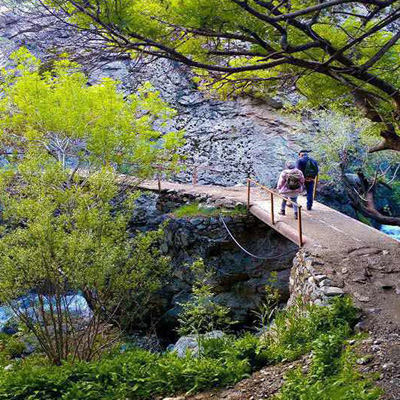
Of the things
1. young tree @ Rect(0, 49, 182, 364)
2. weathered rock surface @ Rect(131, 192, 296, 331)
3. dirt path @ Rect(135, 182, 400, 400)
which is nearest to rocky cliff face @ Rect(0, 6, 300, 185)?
young tree @ Rect(0, 49, 182, 364)

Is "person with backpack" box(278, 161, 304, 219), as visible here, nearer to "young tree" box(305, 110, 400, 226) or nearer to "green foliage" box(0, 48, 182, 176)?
"green foliage" box(0, 48, 182, 176)

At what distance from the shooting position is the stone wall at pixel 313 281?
6574mm

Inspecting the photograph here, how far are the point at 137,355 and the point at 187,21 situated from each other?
4957 mm

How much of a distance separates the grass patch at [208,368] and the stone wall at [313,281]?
0.52 metres

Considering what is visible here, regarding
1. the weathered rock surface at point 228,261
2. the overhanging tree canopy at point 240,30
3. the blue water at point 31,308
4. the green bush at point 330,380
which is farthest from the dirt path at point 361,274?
the blue water at point 31,308

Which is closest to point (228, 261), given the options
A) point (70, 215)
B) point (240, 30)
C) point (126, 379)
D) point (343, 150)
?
point (70, 215)

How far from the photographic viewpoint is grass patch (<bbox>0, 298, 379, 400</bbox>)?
4.89m

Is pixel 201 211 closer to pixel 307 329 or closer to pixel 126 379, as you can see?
pixel 307 329

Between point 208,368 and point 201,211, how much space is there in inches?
339

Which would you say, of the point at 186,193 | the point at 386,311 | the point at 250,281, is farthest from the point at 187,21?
the point at 186,193

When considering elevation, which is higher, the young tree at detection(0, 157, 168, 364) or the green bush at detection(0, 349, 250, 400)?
the young tree at detection(0, 157, 168, 364)

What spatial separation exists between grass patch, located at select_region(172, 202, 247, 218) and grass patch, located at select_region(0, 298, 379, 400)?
7087 mm

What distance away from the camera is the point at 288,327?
6.08 meters

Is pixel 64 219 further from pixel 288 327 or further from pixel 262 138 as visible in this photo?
pixel 262 138
